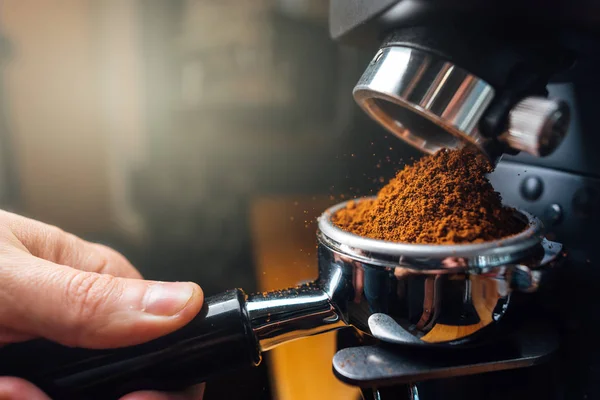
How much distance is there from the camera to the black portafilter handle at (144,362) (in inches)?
14.9

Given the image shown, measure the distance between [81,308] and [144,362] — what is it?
0.26 feet

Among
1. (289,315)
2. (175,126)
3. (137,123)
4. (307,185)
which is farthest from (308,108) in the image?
(289,315)

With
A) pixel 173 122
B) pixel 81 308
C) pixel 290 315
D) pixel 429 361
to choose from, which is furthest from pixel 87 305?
pixel 173 122

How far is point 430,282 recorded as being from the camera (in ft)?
1.07

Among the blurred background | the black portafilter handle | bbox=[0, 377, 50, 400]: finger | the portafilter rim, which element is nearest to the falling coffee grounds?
the portafilter rim

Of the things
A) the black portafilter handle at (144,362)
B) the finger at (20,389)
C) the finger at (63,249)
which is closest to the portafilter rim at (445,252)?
the black portafilter handle at (144,362)

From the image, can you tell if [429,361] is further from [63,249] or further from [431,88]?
[63,249]

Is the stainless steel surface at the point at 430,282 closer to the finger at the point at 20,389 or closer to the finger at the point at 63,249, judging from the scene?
the finger at the point at 20,389

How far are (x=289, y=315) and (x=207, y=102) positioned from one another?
0.90 meters

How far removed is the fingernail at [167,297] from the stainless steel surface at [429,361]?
0.14 meters

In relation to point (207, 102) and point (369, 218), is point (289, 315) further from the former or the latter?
point (207, 102)

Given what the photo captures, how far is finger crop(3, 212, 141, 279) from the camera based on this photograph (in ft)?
1.79

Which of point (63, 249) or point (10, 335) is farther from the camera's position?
point (63, 249)

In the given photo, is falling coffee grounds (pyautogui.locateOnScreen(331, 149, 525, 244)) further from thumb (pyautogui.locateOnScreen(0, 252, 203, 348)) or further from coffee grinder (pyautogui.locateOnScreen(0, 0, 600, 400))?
thumb (pyautogui.locateOnScreen(0, 252, 203, 348))
